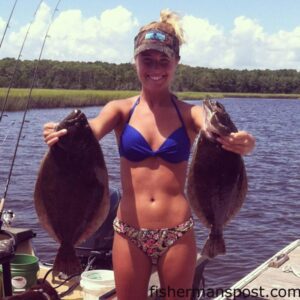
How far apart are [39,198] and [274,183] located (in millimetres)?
18068

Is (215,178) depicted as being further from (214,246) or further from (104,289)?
(104,289)

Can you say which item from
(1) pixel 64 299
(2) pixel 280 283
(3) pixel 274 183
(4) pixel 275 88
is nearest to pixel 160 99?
(1) pixel 64 299

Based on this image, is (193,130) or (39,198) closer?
(39,198)

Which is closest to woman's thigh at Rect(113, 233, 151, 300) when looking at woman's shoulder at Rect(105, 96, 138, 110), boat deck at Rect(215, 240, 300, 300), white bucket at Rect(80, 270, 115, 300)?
woman's shoulder at Rect(105, 96, 138, 110)

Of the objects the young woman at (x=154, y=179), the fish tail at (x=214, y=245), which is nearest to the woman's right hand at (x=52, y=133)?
the young woman at (x=154, y=179)

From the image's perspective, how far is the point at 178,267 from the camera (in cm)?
380

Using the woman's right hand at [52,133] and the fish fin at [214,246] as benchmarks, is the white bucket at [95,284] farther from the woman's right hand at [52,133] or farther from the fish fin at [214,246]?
the woman's right hand at [52,133]

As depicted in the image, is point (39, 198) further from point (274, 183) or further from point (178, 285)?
point (274, 183)

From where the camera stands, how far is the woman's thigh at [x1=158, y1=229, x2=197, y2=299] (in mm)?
3809

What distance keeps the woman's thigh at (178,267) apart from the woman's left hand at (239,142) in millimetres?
807

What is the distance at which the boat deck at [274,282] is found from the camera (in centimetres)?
715

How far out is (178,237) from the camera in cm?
381

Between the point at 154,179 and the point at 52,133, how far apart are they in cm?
88

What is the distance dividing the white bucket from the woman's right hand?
2.78 m
